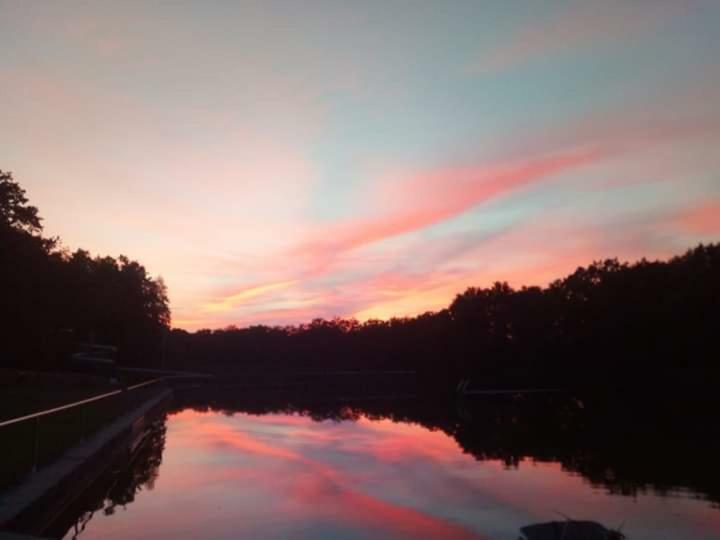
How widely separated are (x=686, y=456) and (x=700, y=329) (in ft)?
147

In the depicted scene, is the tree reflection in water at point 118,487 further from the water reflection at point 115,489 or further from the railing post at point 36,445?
the railing post at point 36,445

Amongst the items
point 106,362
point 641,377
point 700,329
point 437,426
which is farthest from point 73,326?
point 700,329

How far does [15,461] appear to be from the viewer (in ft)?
34.3

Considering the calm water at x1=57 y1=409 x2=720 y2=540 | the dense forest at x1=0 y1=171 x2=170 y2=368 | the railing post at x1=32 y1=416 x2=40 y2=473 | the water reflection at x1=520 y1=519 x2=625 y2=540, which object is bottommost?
the calm water at x1=57 y1=409 x2=720 y2=540

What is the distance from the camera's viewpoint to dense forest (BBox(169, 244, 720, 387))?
2427 inches

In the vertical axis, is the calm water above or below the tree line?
below

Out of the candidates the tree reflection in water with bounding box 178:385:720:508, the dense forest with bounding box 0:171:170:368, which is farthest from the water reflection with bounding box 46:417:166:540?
the dense forest with bounding box 0:171:170:368

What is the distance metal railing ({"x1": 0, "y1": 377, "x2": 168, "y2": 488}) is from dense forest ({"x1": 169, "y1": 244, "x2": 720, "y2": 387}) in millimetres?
51592

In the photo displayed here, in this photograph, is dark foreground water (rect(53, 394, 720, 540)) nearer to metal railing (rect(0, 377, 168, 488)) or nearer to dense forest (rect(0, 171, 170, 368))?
metal railing (rect(0, 377, 168, 488))

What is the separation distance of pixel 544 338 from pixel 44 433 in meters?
70.6

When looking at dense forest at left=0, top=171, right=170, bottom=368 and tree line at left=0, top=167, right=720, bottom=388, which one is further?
tree line at left=0, top=167, right=720, bottom=388

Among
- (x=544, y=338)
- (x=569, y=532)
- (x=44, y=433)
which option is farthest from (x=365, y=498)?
(x=544, y=338)

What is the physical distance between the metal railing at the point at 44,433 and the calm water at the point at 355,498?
1.22 m

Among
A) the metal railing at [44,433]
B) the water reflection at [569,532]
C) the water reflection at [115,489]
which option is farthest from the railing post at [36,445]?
the water reflection at [569,532]
